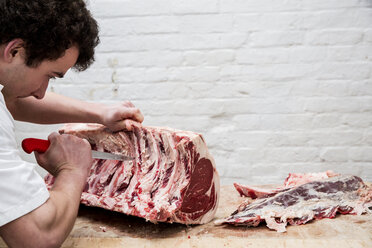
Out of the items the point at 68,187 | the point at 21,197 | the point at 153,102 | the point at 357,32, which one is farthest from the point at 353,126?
the point at 21,197

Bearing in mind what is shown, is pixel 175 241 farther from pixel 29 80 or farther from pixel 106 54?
pixel 106 54

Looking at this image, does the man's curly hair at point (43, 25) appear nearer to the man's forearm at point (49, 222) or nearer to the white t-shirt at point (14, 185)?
the white t-shirt at point (14, 185)

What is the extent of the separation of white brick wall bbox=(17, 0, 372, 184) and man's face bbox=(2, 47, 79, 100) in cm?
174

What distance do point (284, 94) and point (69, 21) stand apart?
220 centimetres

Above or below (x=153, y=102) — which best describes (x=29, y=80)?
above

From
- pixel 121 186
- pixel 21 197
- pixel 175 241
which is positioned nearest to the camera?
pixel 21 197

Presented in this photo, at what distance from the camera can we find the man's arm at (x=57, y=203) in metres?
1.31

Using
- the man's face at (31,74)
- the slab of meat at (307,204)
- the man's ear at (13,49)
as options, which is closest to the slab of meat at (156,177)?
the slab of meat at (307,204)

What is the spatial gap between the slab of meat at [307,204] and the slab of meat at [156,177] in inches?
6.7

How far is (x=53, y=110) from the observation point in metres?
2.28

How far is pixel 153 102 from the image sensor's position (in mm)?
3395

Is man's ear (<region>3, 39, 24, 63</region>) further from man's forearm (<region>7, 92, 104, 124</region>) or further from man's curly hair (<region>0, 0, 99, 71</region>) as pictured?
man's forearm (<region>7, 92, 104, 124</region>)

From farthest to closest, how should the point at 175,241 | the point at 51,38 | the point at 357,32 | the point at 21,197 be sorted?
the point at 357,32, the point at 175,241, the point at 51,38, the point at 21,197

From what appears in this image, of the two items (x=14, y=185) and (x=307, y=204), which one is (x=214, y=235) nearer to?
(x=307, y=204)
